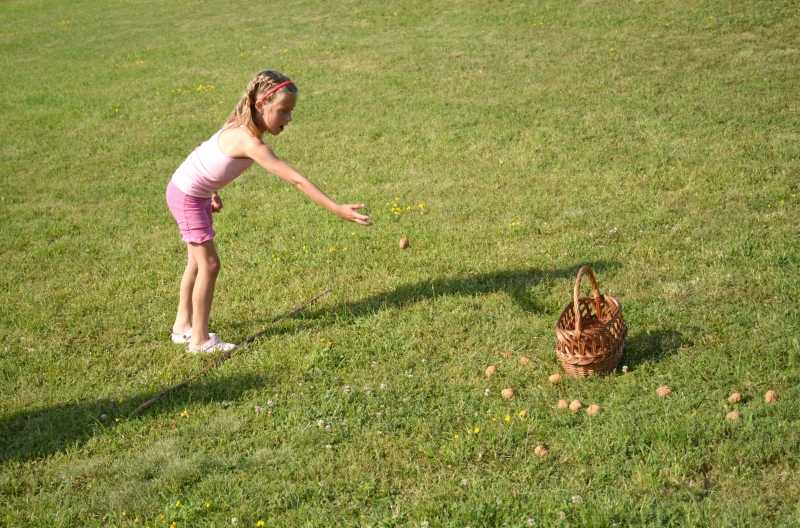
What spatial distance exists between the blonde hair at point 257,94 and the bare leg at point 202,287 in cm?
88

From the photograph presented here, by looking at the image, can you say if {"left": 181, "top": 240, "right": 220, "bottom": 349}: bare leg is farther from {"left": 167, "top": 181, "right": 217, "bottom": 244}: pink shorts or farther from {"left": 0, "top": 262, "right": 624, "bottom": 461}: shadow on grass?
{"left": 0, "top": 262, "right": 624, "bottom": 461}: shadow on grass

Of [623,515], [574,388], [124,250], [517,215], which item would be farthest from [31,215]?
[623,515]

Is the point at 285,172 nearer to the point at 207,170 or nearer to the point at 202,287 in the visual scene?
the point at 207,170

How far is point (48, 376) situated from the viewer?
5254mm

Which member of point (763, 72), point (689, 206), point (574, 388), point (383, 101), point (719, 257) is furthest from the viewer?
point (383, 101)

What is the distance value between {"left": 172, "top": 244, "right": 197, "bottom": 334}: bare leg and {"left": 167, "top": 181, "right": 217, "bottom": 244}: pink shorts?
364 mm

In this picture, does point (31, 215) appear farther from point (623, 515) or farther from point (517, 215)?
point (623, 515)

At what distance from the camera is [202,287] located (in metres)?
5.35

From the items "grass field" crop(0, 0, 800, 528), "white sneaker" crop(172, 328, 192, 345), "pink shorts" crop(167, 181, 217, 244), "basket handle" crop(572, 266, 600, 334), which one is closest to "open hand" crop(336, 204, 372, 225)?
"grass field" crop(0, 0, 800, 528)

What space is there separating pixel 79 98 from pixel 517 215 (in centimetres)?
958

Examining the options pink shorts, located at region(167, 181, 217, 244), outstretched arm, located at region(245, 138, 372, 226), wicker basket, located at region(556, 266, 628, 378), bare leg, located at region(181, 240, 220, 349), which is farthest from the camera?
bare leg, located at region(181, 240, 220, 349)

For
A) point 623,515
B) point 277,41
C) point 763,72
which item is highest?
point 277,41

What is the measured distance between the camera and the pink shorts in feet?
17.1

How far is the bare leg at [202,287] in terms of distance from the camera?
5.34 meters
